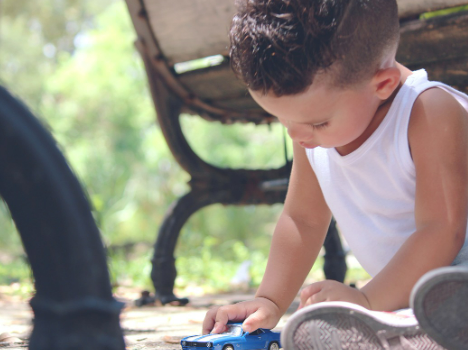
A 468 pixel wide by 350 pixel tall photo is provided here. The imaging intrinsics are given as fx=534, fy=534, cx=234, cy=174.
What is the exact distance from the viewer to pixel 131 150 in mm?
10641

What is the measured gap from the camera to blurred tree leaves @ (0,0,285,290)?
6688mm

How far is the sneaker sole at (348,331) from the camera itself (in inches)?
30.3

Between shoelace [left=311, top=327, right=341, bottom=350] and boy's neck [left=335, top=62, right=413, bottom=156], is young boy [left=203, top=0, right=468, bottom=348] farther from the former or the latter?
shoelace [left=311, top=327, right=341, bottom=350]

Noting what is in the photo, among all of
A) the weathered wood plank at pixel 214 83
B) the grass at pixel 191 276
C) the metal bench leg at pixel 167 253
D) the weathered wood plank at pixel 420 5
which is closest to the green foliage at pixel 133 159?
the grass at pixel 191 276

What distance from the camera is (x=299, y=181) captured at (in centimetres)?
147

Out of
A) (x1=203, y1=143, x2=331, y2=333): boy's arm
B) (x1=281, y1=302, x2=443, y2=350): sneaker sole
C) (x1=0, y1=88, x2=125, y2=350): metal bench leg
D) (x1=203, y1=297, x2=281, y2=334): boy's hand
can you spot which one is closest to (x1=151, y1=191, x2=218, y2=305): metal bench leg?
(x1=203, y1=143, x2=331, y2=333): boy's arm

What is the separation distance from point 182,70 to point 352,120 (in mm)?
1355

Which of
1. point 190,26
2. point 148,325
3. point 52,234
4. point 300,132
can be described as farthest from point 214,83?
point 52,234

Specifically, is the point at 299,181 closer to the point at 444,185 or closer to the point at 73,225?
the point at 444,185

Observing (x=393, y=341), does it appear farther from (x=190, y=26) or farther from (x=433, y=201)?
(x=190, y=26)

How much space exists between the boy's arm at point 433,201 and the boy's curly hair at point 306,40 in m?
0.17

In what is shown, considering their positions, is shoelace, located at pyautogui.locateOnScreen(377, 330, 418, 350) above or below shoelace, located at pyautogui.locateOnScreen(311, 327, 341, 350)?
below

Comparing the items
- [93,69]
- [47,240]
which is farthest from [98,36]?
[47,240]

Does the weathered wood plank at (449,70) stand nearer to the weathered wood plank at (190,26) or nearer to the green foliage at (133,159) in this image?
the weathered wood plank at (190,26)
